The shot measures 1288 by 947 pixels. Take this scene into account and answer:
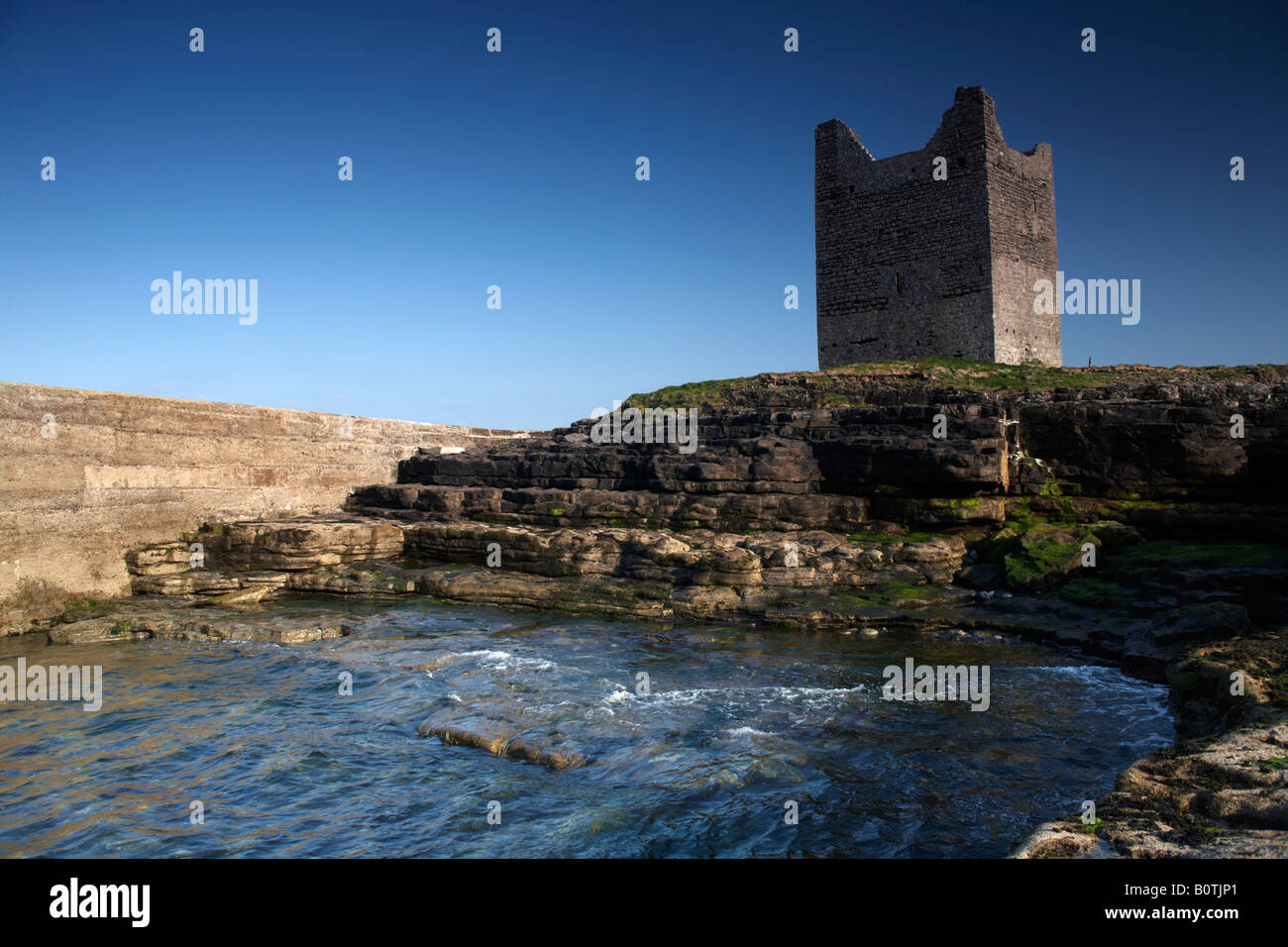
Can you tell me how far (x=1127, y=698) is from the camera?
746cm

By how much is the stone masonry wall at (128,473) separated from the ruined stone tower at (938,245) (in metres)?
20.6

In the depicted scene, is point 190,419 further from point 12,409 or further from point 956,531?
point 956,531

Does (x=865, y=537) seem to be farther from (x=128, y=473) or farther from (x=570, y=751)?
(x=128, y=473)

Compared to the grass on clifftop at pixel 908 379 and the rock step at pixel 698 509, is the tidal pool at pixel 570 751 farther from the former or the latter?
the grass on clifftop at pixel 908 379

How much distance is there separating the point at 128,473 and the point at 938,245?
25671mm

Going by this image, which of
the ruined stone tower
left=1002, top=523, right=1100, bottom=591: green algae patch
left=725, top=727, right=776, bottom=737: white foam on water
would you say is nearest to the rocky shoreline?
left=1002, top=523, right=1100, bottom=591: green algae patch

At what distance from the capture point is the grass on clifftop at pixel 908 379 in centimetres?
1873

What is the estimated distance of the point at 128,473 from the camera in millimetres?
12406

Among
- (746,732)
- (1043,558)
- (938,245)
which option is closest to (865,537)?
(1043,558)

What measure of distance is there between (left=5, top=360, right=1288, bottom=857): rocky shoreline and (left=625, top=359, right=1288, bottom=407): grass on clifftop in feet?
11.5

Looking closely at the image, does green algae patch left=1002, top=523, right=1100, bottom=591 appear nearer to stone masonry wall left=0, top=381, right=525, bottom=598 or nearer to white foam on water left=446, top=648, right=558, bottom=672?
white foam on water left=446, top=648, right=558, bottom=672

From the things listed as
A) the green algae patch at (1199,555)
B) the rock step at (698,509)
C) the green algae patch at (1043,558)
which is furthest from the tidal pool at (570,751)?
the rock step at (698,509)

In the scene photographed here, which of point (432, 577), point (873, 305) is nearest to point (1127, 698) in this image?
Result: point (432, 577)
